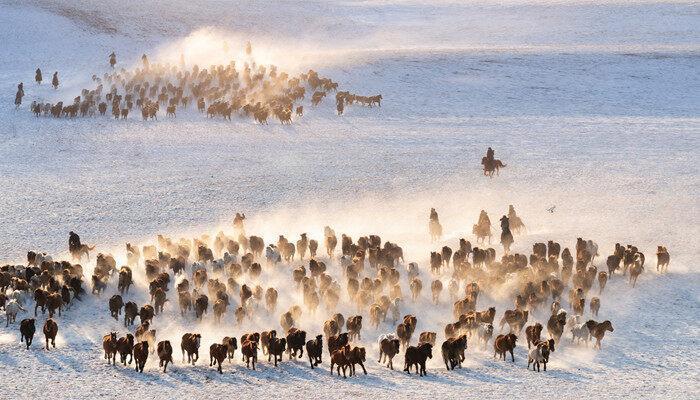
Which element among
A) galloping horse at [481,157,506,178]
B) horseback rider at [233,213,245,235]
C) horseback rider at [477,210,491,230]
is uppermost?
galloping horse at [481,157,506,178]

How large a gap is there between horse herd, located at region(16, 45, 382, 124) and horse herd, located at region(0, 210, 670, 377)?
67.2 feet

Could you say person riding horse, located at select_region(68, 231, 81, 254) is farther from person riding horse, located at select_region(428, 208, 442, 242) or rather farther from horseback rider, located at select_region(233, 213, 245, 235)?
person riding horse, located at select_region(428, 208, 442, 242)

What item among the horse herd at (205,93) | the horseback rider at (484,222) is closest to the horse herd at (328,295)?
the horseback rider at (484,222)

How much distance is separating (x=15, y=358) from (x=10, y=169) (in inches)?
812

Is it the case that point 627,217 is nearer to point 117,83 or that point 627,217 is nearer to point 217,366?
point 217,366

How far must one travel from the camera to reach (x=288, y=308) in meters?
24.1

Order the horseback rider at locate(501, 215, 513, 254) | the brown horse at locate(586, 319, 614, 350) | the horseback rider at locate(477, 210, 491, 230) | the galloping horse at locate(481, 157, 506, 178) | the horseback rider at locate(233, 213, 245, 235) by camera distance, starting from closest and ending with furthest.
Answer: the brown horse at locate(586, 319, 614, 350), the horseback rider at locate(501, 215, 513, 254), the horseback rider at locate(477, 210, 491, 230), the horseback rider at locate(233, 213, 245, 235), the galloping horse at locate(481, 157, 506, 178)

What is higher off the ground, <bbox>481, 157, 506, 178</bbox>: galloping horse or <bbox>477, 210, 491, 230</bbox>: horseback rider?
<bbox>481, 157, 506, 178</bbox>: galloping horse

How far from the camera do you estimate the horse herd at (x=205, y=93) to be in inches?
1877

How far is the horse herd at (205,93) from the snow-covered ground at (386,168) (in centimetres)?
112

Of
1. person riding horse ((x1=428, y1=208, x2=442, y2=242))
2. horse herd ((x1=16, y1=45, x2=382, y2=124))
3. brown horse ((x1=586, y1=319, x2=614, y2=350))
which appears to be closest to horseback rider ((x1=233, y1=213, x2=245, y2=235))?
person riding horse ((x1=428, y1=208, x2=442, y2=242))

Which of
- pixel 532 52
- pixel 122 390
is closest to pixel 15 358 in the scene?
pixel 122 390

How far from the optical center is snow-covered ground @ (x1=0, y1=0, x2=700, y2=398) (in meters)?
19.9

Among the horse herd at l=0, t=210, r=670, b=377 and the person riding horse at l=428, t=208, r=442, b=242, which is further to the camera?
the person riding horse at l=428, t=208, r=442, b=242
